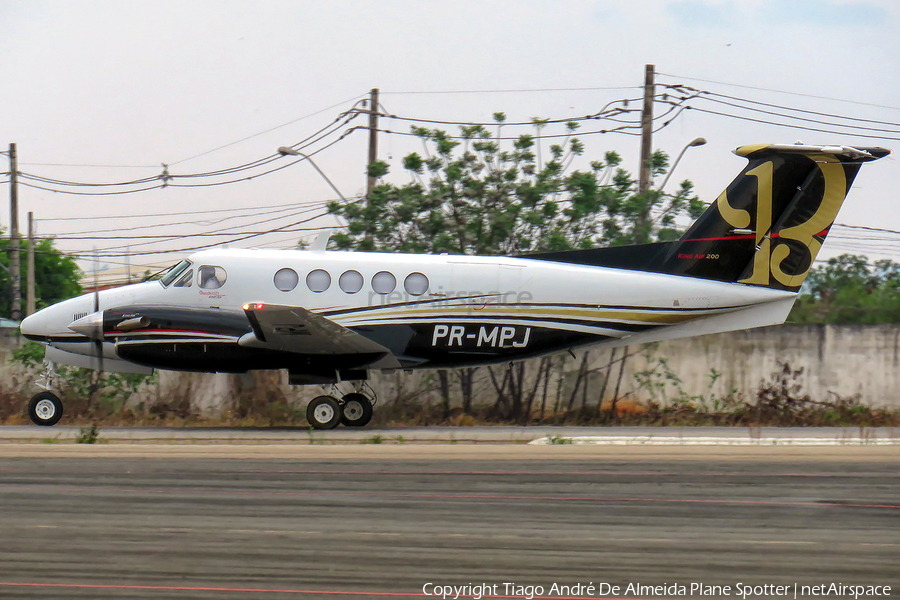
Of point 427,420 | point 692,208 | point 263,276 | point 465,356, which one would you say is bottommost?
point 427,420

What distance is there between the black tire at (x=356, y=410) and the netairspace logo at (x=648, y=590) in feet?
35.9

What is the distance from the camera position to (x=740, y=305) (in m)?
16.5

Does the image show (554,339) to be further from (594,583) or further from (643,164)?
(594,583)

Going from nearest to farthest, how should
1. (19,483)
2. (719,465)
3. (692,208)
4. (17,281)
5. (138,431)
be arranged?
(19,483), (719,465), (138,431), (692,208), (17,281)

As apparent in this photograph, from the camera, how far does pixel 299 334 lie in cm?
1577

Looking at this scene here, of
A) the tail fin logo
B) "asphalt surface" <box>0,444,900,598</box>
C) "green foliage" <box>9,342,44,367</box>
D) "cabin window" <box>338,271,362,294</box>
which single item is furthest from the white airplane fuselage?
"asphalt surface" <box>0,444,900,598</box>

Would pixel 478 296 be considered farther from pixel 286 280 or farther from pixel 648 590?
pixel 648 590

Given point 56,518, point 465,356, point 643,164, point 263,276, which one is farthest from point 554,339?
point 56,518

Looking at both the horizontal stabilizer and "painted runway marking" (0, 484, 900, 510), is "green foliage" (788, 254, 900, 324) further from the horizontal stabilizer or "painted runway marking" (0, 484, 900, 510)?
"painted runway marking" (0, 484, 900, 510)

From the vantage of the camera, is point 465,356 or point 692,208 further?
point 692,208

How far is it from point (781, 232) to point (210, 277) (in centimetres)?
986

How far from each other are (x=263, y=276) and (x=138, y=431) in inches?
130

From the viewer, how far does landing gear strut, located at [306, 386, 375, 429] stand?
1647cm

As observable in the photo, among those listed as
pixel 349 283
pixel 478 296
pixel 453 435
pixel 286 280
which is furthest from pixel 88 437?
pixel 478 296
